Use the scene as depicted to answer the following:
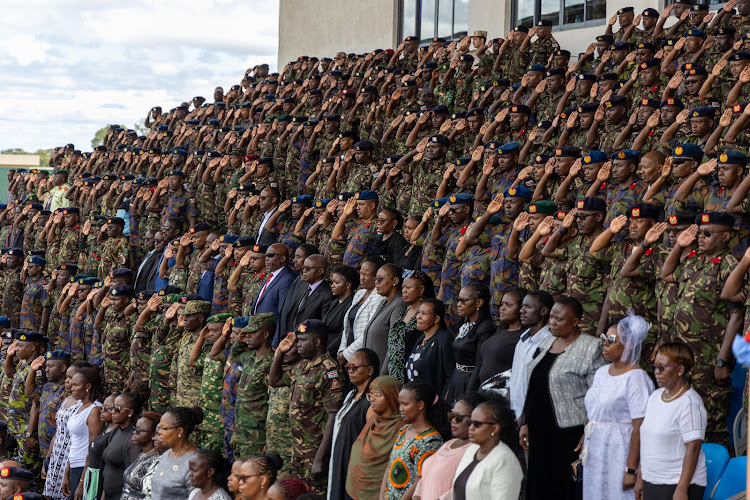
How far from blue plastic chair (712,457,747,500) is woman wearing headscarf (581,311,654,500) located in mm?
387

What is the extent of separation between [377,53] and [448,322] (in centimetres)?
812

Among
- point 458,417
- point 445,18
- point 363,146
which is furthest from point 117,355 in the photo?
point 445,18

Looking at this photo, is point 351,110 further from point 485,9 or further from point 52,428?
point 52,428

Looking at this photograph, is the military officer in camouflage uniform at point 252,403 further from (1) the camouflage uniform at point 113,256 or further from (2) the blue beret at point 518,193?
(1) the camouflage uniform at point 113,256

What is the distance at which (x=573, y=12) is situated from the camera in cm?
1259

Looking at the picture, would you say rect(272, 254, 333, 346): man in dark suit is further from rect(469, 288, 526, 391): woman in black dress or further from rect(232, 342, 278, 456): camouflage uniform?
rect(469, 288, 526, 391): woman in black dress

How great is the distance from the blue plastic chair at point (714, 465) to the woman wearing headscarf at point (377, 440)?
1605mm

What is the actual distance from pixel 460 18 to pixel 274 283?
8026 millimetres

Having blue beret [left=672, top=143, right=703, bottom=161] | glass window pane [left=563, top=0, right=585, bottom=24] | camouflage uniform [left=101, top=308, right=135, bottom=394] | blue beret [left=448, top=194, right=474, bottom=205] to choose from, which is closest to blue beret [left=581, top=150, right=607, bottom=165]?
blue beret [left=672, top=143, right=703, bottom=161]

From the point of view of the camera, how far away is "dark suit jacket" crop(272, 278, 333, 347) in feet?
24.4

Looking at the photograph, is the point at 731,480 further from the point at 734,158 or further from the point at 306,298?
the point at 306,298

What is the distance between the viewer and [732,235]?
5.45m

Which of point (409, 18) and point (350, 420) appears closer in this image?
point (350, 420)

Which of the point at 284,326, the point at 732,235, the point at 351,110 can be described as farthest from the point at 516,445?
the point at 351,110
